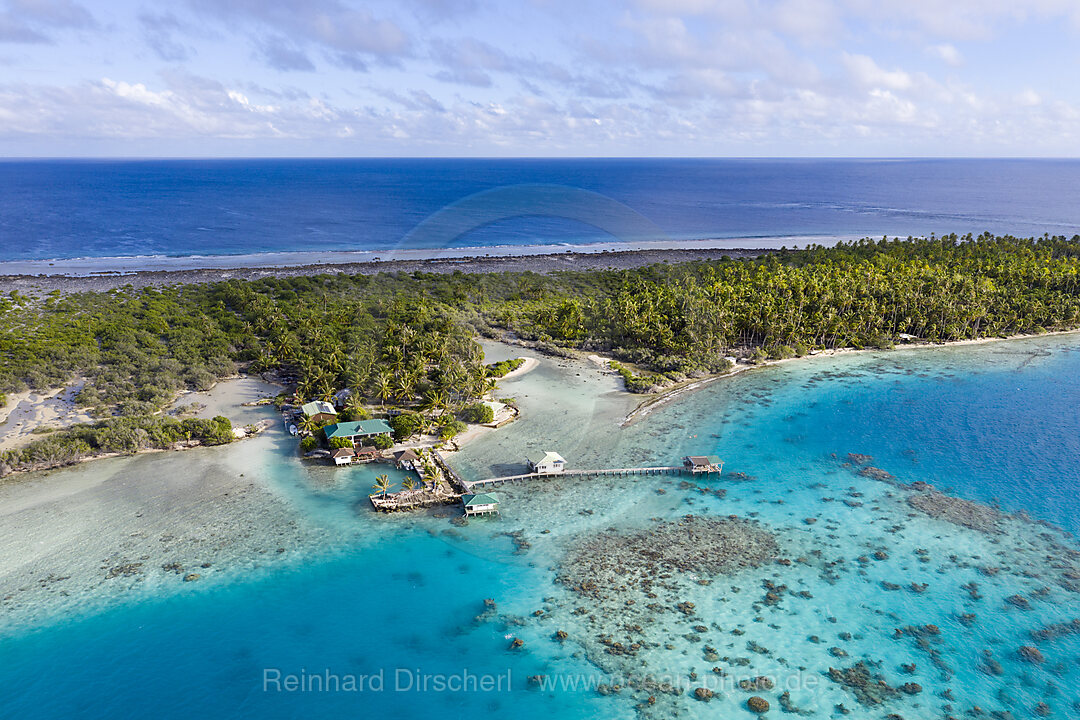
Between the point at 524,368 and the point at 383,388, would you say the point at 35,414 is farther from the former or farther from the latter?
the point at 524,368

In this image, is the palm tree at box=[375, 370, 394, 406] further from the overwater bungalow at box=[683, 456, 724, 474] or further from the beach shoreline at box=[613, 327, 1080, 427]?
the overwater bungalow at box=[683, 456, 724, 474]

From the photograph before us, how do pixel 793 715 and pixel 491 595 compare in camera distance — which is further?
pixel 491 595

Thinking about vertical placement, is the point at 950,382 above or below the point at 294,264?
below

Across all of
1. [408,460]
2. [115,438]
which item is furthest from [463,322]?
[115,438]

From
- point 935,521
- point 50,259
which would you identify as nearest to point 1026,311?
point 935,521

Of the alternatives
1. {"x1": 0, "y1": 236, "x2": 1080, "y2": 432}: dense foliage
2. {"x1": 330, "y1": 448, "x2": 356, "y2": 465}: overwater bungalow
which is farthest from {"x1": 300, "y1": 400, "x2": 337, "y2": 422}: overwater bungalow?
{"x1": 330, "y1": 448, "x2": 356, "y2": 465}: overwater bungalow

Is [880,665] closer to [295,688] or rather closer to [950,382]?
[295,688]
